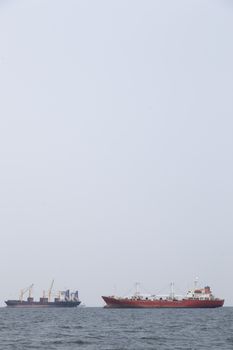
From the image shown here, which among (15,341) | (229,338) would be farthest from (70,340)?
(229,338)

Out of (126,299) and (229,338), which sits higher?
(126,299)

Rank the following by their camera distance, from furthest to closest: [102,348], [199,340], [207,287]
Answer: [207,287], [199,340], [102,348]

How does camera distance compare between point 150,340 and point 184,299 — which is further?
point 184,299

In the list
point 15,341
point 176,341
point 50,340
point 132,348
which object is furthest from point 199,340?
point 15,341

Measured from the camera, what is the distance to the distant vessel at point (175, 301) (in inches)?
6531

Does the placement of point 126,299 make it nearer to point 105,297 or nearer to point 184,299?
point 105,297

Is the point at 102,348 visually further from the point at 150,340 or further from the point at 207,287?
the point at 207,287

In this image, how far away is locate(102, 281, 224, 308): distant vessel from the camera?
166 meters

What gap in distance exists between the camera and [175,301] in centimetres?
17100

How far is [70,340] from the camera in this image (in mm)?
48750

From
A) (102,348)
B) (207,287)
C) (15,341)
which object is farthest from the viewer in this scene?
(207,287)

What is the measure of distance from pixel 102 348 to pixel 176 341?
10.2m

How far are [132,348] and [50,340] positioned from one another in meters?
10.1

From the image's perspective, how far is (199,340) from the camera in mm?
49969
